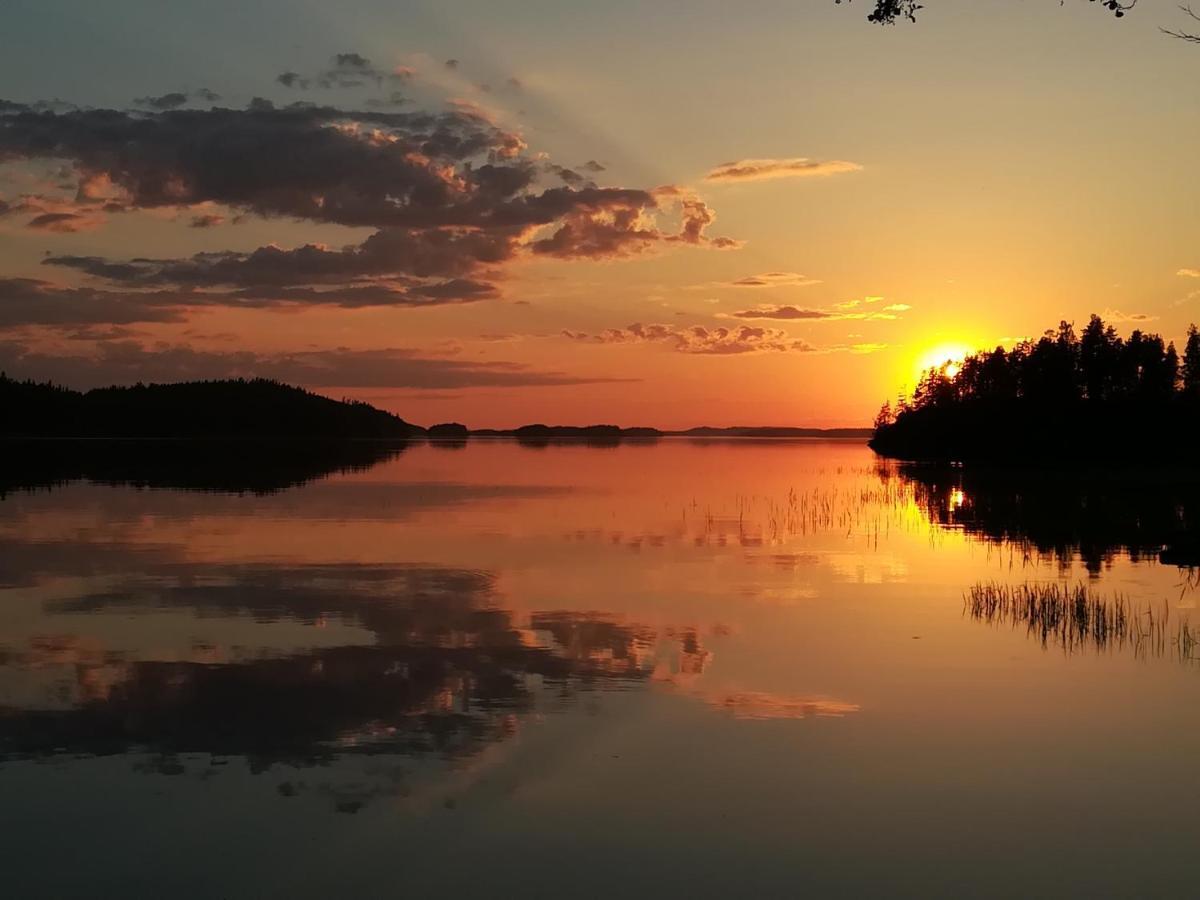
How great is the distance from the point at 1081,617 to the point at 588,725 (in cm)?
1307

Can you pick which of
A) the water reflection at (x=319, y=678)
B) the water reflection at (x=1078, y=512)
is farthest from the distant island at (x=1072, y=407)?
the water reflection at (x=319, y=678)

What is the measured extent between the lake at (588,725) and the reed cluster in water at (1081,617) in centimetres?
11

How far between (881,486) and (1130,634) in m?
54.5

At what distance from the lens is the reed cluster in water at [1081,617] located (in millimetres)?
20266

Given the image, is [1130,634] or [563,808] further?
[1130,634]

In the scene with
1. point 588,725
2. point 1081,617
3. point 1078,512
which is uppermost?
point 1078,512

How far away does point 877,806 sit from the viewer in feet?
38.5

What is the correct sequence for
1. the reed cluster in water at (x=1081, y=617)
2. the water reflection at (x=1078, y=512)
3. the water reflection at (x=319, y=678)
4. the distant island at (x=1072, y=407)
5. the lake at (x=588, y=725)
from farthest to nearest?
1. the distant island at (x=1072, y=407)
2. the water reflection at (x=1078, y=512)
3. the reed cluster in water at (x=1081, y=617)
4. the water reflection at (x=319, y=678)
5. the lake at (x=588, y=725)

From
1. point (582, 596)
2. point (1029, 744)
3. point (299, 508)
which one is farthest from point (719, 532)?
point (1029, 744)

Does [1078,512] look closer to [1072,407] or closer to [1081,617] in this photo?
[1081,617]

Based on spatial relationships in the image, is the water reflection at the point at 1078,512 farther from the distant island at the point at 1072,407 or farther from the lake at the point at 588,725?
the distant island at the point at 1072,407

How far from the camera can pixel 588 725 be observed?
14.4 meters

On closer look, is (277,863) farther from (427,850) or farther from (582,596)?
(582,596)

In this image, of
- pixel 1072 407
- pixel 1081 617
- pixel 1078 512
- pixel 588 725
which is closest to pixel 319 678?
pixel 588 725
